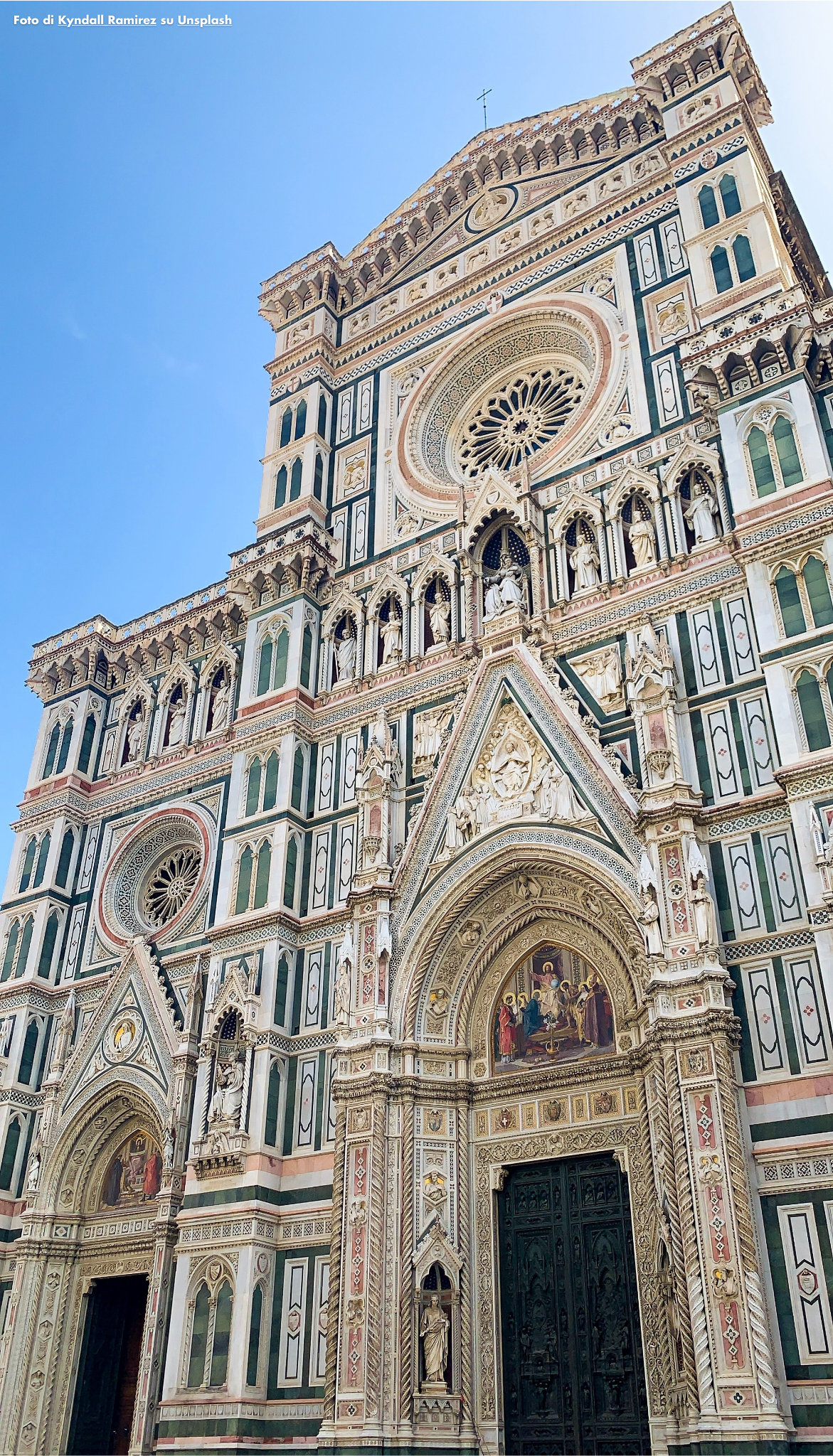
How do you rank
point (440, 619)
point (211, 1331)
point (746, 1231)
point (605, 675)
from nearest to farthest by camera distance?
point (746, 1231)
point (211, 1331)
point (605, 675)
point (440, 619)

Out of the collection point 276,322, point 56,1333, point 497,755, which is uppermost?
point 276,322

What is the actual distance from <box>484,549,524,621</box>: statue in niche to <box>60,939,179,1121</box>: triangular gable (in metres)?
8.96

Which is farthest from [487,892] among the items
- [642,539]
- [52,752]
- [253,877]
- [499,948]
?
[52,752]

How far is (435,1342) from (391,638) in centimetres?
1154

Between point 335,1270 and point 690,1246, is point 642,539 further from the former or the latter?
point 335,1270

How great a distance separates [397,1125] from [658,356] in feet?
44.1

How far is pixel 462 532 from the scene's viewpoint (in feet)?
72.7

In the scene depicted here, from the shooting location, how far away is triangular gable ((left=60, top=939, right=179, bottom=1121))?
21516mm

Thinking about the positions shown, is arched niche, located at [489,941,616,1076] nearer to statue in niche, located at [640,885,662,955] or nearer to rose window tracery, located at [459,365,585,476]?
statue in niche, located at [640,885,662,955]

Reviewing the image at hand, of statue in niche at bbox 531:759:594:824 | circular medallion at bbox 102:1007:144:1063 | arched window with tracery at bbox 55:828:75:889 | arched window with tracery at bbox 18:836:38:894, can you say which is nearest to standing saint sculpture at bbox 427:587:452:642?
statue in niche at bbox 531:759:594:824

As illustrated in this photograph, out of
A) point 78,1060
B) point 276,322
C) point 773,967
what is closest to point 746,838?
point 773,967

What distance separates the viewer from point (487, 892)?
18766 millimetres

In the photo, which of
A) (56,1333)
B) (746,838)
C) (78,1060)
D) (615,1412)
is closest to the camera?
(615,1412)

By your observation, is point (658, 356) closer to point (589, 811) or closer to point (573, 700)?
point (573, 700)
